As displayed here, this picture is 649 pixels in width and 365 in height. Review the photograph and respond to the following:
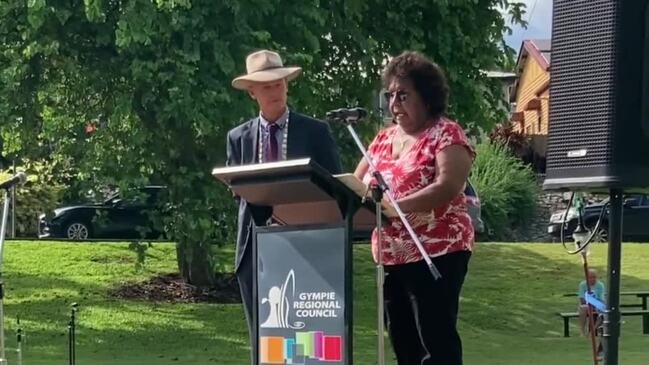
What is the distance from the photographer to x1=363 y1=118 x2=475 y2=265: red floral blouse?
15.8 feet

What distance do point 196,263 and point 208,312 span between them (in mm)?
1004

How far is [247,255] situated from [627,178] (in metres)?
1.90

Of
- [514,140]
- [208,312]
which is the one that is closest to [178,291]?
[208,312]

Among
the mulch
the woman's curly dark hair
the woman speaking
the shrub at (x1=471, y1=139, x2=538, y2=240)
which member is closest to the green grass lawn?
the mulch

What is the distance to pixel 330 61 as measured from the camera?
49.6ft

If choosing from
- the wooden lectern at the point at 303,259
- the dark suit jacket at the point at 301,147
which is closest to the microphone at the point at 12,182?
the dark suit jacket at the point at 301,147

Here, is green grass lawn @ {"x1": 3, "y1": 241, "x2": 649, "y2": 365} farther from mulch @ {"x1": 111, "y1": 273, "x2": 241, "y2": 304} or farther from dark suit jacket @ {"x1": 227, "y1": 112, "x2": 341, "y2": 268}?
dark suit jacket @ {"x1": 227, "y1": 112, "x2": 341, "y2": 268}

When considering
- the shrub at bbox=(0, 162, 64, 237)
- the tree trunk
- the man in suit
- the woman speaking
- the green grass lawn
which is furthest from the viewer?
the shrub at bbox=(0, 162, 64, 237)

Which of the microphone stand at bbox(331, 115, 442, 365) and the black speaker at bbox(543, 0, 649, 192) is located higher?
the black speaker at bbox(543, 0, 649, 192)

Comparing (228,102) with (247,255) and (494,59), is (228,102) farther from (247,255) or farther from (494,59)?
(247,255)

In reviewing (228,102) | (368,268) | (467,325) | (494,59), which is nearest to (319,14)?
(228,102)

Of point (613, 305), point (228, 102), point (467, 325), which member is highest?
point (228, 102)

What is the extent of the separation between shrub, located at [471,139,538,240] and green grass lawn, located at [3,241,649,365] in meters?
5.15

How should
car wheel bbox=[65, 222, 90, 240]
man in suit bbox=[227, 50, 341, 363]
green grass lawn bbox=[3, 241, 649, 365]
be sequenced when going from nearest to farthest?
man in suit bbox=[227, 50, 341, 363] → green grass lawn bbox=[3, 241, 649, 365] → car wheel bbox=[65, 222, 90, 240]
